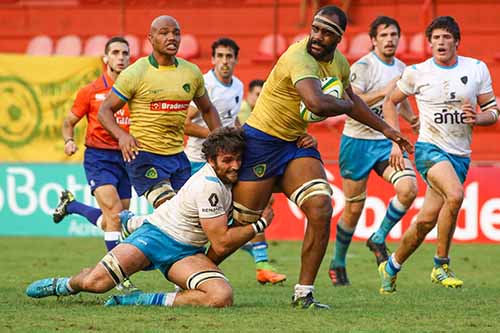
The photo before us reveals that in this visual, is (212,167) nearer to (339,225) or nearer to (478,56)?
(339,225)

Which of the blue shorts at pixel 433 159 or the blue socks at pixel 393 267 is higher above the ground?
the blue shorts at pixel 433 159

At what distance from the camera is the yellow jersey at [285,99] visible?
8.91 metres

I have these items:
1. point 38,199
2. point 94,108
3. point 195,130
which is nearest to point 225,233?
point 94,108

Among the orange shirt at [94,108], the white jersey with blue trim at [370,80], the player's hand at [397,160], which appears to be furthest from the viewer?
the white jersey with blue trim at [370,80]

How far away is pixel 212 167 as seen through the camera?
29.5 ft

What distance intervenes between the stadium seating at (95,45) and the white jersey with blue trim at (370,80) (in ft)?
39.8

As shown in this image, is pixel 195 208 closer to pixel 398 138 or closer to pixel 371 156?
pixel 398 138

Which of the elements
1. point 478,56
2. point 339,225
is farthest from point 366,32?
point 339,225

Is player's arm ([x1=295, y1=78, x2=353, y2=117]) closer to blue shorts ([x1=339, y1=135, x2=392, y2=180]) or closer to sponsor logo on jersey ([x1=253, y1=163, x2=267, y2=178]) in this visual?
sponsor logo on jersey ([x1=253, y1=163, x2=267, y2=178])

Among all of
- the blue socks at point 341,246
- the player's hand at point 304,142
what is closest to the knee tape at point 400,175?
the blue socks at point 341,246

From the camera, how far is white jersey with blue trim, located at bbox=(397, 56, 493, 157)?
37.0 feet

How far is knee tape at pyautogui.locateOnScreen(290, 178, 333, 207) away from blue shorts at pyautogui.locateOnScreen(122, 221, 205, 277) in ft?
2.98

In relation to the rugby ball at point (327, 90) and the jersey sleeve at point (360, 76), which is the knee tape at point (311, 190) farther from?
the jersey sleeve at point (360, 76)

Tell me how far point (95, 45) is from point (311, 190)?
53.1 feet
